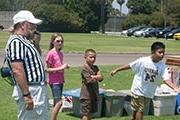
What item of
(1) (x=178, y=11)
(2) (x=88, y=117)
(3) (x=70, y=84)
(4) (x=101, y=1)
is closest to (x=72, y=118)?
(2) (x=88, y=117)

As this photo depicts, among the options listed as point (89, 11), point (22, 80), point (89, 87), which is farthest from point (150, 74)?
point (89, 11)

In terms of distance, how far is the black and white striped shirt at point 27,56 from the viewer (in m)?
6.18

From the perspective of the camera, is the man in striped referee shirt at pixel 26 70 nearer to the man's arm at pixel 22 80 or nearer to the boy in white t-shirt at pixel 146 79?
the man's arm at pixel 22 80

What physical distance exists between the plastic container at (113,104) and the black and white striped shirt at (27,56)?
4.59 metres

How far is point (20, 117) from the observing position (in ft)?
21.0

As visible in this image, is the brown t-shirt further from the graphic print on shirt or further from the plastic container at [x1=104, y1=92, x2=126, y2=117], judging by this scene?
the plastic container at [x1=104, y1=92, x2=126, y2=117]

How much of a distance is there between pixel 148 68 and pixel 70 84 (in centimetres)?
737

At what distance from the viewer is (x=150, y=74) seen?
8750 mm

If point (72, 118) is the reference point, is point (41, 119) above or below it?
above

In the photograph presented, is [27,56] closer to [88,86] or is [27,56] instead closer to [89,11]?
[88,86]

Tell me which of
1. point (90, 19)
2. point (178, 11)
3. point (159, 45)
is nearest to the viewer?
point (159, 45)

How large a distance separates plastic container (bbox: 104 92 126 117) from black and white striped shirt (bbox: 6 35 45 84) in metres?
4.59

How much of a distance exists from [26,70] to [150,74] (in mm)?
3063

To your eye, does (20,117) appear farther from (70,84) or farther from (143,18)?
(143,18)
